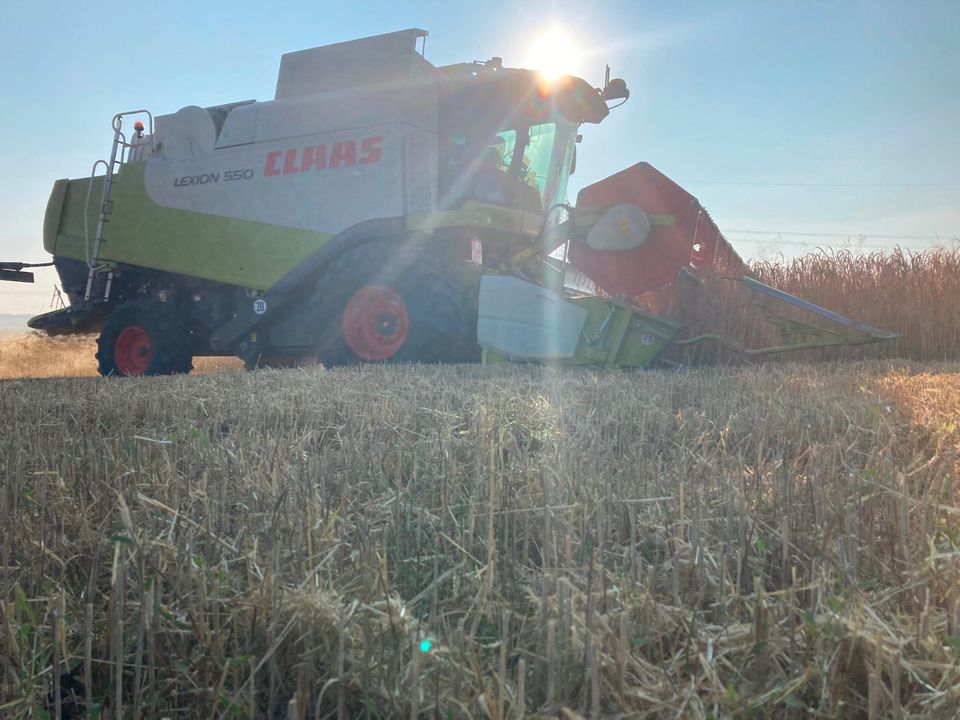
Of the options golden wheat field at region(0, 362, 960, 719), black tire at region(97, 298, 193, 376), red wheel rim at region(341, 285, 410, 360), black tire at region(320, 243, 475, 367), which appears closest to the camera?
golden wheat field at region(0, 362, 960, 719)

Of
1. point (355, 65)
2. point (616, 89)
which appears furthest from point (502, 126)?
point (355, 65)

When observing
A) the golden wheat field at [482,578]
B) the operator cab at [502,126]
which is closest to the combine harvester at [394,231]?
the operator cab at [502,126]

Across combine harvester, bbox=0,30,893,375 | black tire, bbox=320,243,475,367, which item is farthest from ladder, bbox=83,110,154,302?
black tire, bbox=320,243,475,367

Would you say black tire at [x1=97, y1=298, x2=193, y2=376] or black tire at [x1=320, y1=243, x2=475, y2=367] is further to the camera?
black tire at [x1=97, y1=298, x2=193, y2=376]

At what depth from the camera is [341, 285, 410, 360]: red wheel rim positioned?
20.9ft

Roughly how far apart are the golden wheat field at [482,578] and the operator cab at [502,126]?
4.48 meters

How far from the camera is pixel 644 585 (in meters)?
1.16

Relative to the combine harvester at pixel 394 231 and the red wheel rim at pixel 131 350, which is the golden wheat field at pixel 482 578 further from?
the red wheel rim at pixel 131 350

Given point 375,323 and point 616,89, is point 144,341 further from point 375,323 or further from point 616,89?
point 616,89

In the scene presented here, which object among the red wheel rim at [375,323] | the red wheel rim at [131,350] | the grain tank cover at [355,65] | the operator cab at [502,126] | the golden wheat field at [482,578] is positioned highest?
the grain tank cover at [355,65]

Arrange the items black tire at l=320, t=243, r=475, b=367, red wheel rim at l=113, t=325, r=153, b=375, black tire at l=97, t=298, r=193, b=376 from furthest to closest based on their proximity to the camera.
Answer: red wheel rim at l=113, t=325, r=153, b=375 < black tire at l=97, t=298, r=193, b=376 < black tire at l=320, t=243, r=475, b=367

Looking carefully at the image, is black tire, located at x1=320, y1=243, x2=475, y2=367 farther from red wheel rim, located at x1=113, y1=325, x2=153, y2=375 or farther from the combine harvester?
red wheel rim, located at x1=113, y1=325, x2=153, y2=375

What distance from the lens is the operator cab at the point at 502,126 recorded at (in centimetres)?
638

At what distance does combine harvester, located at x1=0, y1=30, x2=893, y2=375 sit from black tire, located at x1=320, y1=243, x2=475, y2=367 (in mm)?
17
